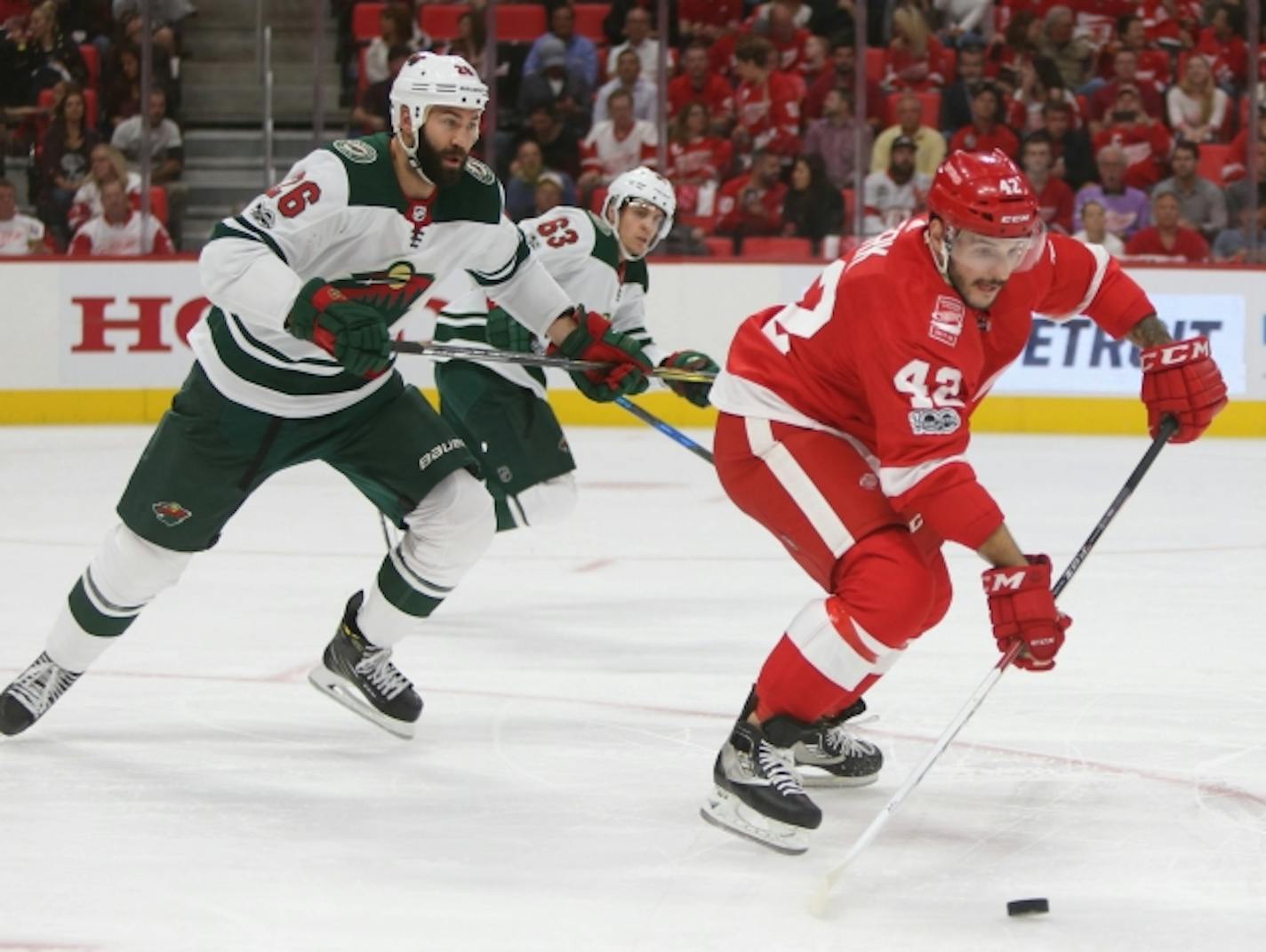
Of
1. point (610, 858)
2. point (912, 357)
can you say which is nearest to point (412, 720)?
point (610, 858)

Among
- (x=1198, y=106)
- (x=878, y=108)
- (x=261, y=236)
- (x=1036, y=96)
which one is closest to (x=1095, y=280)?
(x=261, y=236)

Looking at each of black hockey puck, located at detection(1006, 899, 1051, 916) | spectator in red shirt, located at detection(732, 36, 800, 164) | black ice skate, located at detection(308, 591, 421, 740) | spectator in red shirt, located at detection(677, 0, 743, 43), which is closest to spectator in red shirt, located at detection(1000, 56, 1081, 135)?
spectator in red shirt, located at detection(732, 36, 800, 164)

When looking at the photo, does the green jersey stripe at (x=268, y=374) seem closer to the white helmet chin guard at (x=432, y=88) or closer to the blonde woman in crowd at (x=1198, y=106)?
the white helmet chin guard at (x=432, y=88)

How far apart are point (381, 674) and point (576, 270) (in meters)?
1.43

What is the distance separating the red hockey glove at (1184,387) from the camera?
3146 mm

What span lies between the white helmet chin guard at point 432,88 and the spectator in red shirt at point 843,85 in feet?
19.7

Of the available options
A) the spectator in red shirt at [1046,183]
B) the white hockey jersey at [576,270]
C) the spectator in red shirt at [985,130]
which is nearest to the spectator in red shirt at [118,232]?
the spectator in red shirt at [985,130]

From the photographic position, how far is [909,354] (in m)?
2.81

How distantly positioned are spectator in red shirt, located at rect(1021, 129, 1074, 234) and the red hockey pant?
20.1 feet

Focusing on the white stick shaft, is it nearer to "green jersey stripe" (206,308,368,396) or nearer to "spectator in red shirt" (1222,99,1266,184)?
"green jersey stripe" (206,308,368,396)

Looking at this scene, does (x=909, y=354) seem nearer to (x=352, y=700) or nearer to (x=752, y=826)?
(x=752, y=826)

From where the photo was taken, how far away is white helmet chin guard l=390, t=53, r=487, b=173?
344 centimetres

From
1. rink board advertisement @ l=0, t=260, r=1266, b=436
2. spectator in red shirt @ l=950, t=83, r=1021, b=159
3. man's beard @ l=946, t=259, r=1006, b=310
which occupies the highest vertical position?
man's beard @ l=946, t=259, r=1006, b=310

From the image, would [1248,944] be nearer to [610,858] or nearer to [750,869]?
[750,869]
